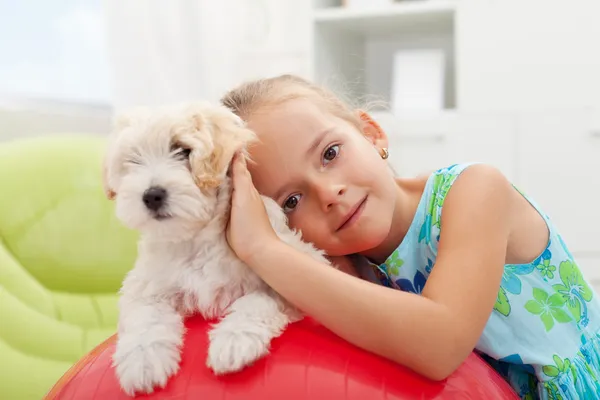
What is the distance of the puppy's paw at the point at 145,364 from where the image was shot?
2.37 feet

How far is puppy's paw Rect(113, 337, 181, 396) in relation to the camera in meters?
0.72

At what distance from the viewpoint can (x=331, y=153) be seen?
3.28ft

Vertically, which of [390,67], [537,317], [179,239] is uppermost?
[390,67]

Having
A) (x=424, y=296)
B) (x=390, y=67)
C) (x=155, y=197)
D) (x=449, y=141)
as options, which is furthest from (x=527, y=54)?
(x=155, y=197)

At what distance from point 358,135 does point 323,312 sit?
361mm

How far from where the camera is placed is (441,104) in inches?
87.0

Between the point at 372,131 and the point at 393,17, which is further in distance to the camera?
the point at 393,17

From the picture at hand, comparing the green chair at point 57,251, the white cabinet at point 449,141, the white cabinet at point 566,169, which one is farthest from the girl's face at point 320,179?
the white cabinet at point 566,169

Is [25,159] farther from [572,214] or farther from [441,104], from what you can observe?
[572,214]

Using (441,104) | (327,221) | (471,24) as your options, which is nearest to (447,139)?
(441,104)

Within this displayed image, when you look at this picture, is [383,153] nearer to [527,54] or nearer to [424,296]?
[424,296]

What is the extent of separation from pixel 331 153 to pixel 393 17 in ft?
4.44

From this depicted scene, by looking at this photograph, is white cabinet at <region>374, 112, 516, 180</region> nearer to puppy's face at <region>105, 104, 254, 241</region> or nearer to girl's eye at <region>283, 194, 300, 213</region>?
girl's eye at <region>283, 194, 300, 213</region>

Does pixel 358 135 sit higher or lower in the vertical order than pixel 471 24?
lower
